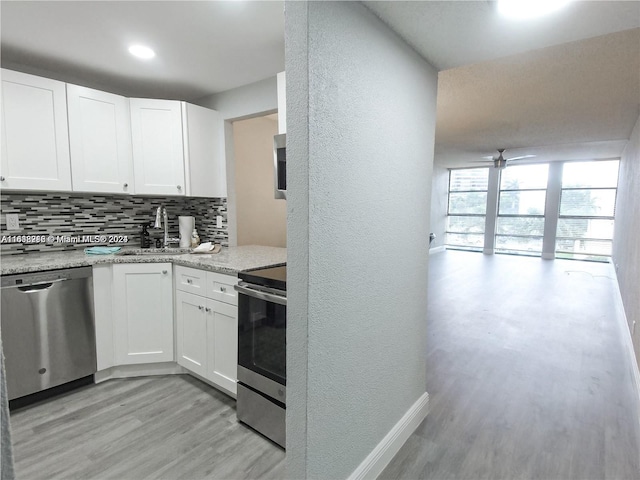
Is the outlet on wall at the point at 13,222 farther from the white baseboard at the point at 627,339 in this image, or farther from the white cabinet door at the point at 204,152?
the white baseboard at the point at 627,339

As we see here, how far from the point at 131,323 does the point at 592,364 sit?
3649mm

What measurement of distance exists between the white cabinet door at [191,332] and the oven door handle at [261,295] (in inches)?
19.3

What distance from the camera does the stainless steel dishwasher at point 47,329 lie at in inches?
82.0

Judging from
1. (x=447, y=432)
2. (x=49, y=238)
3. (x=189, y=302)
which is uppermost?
(x=49, y=238)

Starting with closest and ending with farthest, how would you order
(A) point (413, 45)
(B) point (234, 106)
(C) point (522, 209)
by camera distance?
1. (A) point (413, 45)
2. (B) point (234, 106)
3. (C) point (522, 209)

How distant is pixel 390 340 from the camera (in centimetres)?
167

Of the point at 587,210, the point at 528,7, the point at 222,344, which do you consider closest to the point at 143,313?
the point at 222,344

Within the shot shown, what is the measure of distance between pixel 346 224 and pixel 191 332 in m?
1.67

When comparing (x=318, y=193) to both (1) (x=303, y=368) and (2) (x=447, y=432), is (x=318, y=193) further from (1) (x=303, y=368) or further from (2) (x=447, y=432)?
(2) (x=447, y=432)

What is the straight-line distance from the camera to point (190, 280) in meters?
2.40

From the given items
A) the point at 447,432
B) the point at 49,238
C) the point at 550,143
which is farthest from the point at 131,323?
the point at 550,143

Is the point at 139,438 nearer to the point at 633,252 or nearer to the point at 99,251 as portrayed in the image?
the point at 99,251

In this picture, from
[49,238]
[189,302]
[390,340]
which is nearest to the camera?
[390,340]

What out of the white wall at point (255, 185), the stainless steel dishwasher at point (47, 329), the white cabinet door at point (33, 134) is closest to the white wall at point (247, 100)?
the white wall at point (255, 185)
